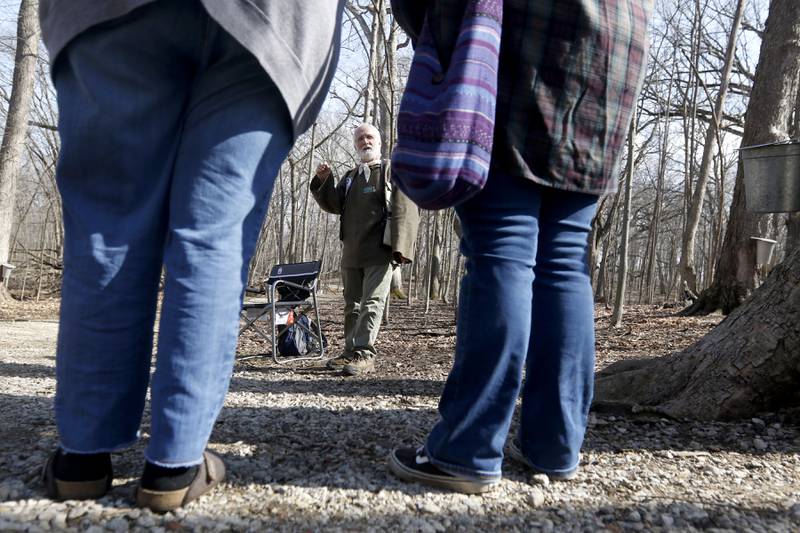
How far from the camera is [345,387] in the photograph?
3221mm

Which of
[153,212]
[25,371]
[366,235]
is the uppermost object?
[366,235]

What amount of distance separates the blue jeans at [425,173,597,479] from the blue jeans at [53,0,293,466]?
585 mm

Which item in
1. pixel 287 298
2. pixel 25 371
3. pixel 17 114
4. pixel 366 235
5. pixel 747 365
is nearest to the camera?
pixel 747 365

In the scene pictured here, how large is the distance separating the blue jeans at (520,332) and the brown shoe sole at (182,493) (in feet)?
1.80

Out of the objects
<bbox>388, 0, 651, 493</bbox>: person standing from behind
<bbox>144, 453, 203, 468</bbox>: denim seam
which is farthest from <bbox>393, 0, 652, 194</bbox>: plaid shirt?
<bbox>144, 453, 203, 468</bbox>: denim seam

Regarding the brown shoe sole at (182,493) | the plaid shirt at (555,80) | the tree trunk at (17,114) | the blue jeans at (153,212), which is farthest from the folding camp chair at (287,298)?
the tree trunk at (17,114)

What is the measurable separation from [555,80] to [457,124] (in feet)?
1.08

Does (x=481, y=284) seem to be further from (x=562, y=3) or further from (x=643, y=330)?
(x=643, y=330)

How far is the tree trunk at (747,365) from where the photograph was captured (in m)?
2.04

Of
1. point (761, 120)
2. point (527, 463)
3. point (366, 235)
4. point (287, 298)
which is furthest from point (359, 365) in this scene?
point (761, 120)

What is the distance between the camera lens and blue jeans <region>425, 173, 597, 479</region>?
1387 mm

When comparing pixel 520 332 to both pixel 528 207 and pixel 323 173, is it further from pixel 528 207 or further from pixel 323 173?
pixel 323 173

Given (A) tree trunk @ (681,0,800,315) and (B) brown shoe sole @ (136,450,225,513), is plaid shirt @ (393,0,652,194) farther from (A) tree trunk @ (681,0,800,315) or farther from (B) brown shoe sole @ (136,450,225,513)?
(A) tree trunk @ (681,0,800,315)

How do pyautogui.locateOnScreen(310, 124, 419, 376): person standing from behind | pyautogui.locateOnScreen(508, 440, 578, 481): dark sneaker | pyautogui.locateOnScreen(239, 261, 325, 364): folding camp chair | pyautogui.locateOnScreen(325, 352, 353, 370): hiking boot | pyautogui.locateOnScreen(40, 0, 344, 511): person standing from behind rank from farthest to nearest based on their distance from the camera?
pyautogui.locateOnScreen(239, 261, 325, 364): folding camp chair
pyautogui.locateOnScreen(325, 352, 353, 370): hiking boot
pyautogui.locateOnScreen(310, 124, 419, 376): person standing from behind
pyautogui.locateOnScreen(508, 440, 578, 481): dark sneaker
pyautogui.locateOnScreen(40, 0, 344, 511): person standing from behind
